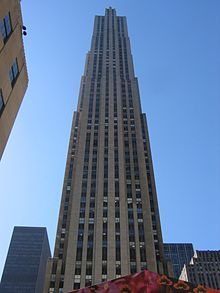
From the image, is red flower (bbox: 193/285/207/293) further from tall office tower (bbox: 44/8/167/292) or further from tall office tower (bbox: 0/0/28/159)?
tall office tower (bbox: 44/8/167/292)

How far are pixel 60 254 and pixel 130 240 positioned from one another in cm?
1523

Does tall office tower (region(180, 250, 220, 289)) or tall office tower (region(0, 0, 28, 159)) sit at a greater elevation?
tall office tower (region(180, 250, 220, 289))

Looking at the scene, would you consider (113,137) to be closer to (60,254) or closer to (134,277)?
(60,254)

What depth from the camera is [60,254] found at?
66.6m

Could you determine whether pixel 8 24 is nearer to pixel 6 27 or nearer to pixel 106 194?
pixel 6 27

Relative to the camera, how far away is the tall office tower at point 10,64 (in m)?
27.9

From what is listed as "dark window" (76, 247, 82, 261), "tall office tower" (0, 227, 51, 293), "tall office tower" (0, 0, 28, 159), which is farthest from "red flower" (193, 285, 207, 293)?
"tall office tower" (0, 227, 51, 293)

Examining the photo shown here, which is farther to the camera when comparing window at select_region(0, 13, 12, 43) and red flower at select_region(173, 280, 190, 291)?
window at select_region(0, 13, 12, 43)

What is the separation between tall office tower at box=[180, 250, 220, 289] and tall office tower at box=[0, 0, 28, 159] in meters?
131

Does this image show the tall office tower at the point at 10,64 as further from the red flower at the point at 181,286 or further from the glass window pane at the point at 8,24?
the red flower at the point at 181,286

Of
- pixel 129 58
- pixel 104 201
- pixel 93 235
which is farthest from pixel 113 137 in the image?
pixel 129 58

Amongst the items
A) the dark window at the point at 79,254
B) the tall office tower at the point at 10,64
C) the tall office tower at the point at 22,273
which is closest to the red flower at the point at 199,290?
→ the tall office tower at the point at 10,64

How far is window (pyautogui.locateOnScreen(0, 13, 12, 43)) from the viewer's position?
27831 millimetres

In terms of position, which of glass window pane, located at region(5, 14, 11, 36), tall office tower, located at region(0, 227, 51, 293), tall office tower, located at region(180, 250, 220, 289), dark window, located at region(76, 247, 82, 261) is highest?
tall office tower, located at region(0, 227, 51, 293)
